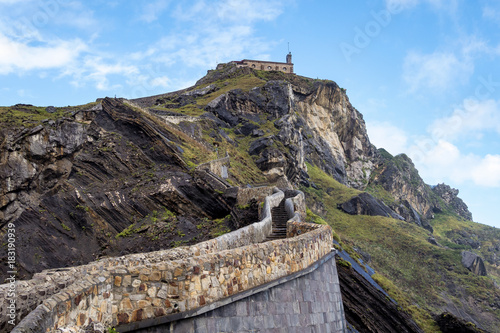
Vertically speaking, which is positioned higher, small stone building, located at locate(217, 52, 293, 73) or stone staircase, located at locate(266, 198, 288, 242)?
small stone building, located at locate(217, 52, 293, 73)

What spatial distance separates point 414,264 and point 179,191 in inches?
1021

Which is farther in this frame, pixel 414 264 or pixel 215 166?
pixel 414 264

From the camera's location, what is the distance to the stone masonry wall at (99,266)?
20.2 feet

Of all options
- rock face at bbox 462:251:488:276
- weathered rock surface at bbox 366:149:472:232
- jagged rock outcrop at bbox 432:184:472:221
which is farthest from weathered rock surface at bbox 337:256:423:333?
jagged rock outcrop at bbox 432:184:472:221

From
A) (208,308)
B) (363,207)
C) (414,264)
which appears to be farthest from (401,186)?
(208,308)

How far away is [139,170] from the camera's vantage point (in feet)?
83.9

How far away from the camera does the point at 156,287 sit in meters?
6.22

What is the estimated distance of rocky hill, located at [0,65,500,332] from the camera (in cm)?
2119

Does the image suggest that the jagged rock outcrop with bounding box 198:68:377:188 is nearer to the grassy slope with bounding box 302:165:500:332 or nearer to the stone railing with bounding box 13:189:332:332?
the grassy slope with bounding box 302:165:500:332

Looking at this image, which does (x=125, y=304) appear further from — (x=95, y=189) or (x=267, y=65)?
(x=267, y=65)

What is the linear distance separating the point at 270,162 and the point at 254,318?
37902mm

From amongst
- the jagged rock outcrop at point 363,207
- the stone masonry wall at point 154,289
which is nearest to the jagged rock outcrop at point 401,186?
the jagged rock outcrop at point 363,207

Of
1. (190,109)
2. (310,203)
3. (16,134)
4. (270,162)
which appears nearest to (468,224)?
(310,203)

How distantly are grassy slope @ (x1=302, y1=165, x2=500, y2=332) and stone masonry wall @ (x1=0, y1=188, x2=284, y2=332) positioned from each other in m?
10.6
